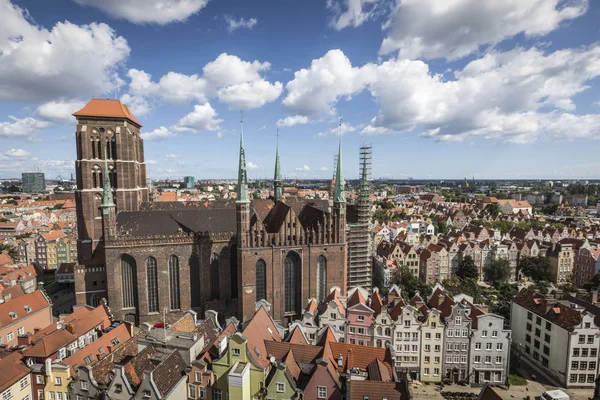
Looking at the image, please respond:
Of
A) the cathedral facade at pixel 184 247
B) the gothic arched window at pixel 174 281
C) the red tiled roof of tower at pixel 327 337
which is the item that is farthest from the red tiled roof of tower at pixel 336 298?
the gothic arched window at pixel 174 281

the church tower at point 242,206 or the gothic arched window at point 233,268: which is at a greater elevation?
the church tower at point 242,206

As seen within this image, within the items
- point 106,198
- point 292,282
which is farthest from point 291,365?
point 106,198

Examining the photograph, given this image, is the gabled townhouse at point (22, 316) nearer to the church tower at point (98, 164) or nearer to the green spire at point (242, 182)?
the church tower at point (98, 164)

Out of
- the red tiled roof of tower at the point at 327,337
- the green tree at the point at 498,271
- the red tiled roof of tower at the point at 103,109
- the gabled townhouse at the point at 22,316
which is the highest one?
the red tiled roof of tower at the point at 103,109

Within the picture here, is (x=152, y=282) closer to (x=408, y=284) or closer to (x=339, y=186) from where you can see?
(x=339, y=186)

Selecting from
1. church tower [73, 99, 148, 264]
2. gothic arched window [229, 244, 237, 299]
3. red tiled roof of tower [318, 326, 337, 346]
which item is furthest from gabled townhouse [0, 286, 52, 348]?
red tiled roof of tower [318, 326, 337, 346]

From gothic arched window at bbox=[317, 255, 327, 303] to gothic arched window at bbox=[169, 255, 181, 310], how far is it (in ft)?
72.2

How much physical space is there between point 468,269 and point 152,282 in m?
71.9

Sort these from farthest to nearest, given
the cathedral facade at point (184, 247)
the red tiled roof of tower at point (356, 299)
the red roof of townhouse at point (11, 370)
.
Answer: the cathedral facade at point (184, 247) → the red tiled roof of tower at point (356, 299) → the red roof of townhouse at point (11, 370)

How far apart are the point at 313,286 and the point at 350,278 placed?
42.0ft

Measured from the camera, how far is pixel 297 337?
3728cm

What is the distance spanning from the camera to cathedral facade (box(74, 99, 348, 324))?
4944cm

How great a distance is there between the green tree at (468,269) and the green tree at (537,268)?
1310 centimetres

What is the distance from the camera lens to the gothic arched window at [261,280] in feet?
162
